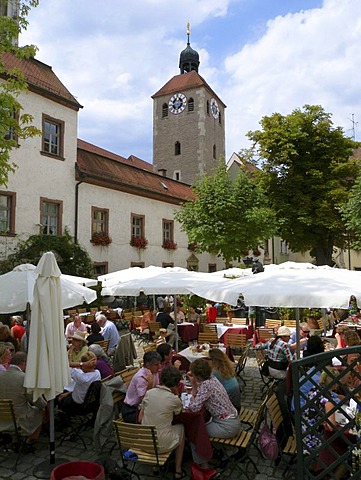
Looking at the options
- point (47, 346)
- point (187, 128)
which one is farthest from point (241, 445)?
point (187, 128)

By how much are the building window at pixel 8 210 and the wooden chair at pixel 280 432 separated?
50.4 ft

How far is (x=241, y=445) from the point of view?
483 centimetres

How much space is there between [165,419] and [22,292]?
3.99 meters

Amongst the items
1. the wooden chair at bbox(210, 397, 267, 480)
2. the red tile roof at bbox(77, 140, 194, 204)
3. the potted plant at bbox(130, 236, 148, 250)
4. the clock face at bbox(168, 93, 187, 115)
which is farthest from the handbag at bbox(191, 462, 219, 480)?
the clock face at bbox(168, 93, 187, 115)

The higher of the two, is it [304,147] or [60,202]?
[304,147]

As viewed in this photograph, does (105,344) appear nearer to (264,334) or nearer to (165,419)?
(264,334)

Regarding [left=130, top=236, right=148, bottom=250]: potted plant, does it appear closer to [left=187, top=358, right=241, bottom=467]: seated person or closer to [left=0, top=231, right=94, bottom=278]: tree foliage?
[left=0, top=231, right=94, bottom=278]: tree foliage

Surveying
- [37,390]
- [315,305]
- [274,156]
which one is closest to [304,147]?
[274,156]

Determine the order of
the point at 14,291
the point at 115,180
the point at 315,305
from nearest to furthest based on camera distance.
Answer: the point at 315,305
the point at 14,291
the point at 115,180

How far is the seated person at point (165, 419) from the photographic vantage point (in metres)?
4.71

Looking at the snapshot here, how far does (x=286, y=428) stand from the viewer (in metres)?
5.18

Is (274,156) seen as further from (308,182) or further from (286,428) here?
(286,428)

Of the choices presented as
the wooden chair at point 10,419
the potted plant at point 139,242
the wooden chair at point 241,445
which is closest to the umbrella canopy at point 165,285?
the wooden chair at point 241,445

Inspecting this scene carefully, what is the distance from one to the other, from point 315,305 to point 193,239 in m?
17.2
